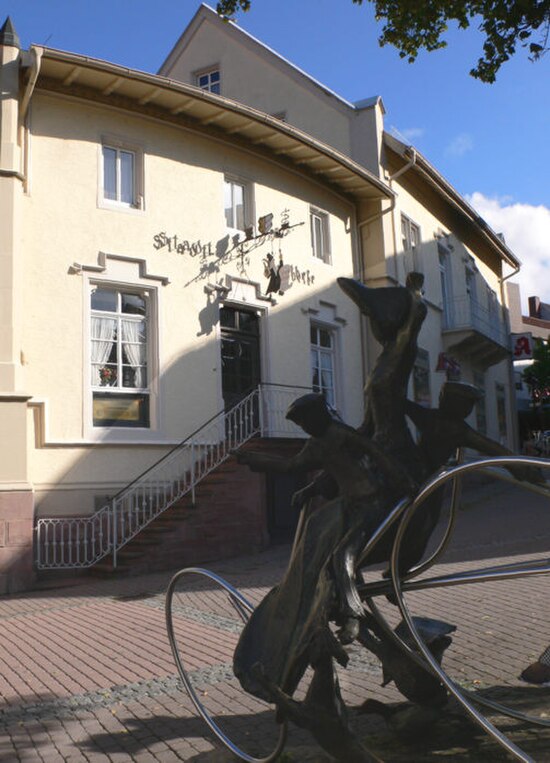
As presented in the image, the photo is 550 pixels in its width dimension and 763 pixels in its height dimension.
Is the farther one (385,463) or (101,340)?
(101,340)

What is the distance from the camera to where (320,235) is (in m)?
18.6

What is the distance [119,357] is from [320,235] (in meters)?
6.72

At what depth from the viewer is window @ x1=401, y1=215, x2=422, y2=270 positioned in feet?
69.9

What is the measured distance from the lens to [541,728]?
424 centimetres

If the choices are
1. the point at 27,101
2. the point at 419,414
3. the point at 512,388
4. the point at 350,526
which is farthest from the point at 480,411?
the point at 350,526

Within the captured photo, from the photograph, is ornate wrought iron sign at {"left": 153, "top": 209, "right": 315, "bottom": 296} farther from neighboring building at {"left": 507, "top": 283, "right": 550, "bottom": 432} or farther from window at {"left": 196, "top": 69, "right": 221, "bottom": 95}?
neighboring building at {"left": 507, "top": 283, "right": 550, "bottom": 432}

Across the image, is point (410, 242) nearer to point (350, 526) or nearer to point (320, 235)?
point (320, 235)

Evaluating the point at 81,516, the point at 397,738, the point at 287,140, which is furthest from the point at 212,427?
the point at 397,738

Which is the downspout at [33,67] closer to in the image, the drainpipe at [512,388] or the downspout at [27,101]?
the downspout at [27,101]

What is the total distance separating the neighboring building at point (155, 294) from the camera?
12758mm

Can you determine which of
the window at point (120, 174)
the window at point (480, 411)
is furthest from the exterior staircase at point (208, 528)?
the window at point (480, 411)

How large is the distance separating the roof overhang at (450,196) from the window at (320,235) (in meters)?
3.17

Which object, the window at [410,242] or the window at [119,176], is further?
the window at [410,242]

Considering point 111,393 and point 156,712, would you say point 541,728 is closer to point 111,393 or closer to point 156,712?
point 156,712
